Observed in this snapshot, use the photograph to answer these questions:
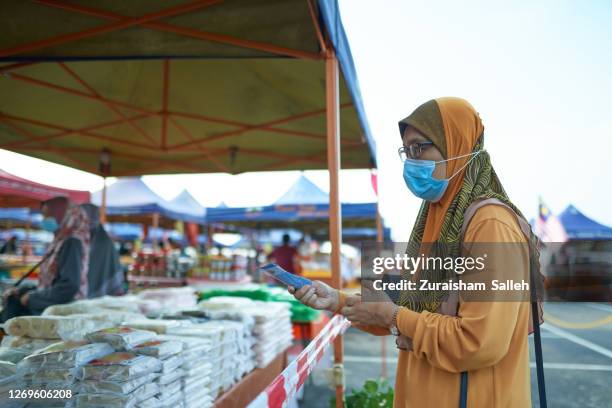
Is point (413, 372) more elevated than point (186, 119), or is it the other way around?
A: point (186, 119)

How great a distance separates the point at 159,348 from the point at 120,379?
0.24 meters

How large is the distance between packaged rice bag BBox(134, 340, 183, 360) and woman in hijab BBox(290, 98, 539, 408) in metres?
0.73

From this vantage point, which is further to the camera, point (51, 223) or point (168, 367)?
point (51, 223)

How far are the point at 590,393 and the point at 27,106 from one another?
7269 millimetres

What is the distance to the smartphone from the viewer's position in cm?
148

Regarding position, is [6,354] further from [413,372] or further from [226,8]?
[226,8]

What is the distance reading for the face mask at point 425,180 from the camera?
1369 millimetres

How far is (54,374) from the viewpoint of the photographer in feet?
5.29

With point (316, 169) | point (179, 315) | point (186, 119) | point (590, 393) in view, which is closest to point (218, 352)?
point (179, 315)

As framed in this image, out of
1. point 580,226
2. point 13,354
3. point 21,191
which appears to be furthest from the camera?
point 580,226

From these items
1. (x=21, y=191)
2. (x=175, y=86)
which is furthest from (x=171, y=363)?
(x=175, y=86)

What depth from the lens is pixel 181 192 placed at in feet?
38.7

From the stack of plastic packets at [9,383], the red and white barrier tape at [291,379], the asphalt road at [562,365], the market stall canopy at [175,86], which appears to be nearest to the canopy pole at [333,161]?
the market stall canopy at [175,86]

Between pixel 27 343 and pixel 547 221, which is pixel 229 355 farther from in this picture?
pixel 547 221
